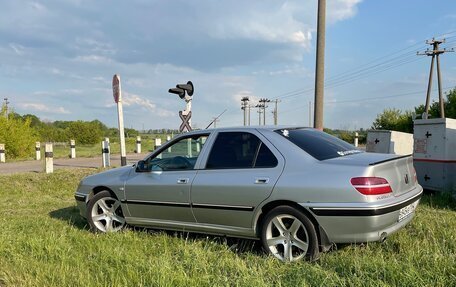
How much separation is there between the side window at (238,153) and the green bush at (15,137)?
2431 centimetres

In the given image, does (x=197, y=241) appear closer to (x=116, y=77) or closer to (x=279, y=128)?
(x=279, y=128)

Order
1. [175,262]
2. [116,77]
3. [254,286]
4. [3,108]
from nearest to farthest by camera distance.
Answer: [254,286] → [175,262] → [116,77] → [3,108]

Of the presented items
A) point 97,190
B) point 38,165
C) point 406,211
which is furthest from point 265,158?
point 38,165

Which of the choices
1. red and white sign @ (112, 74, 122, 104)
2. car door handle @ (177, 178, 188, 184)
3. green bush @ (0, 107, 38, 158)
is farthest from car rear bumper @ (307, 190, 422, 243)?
green bush @ (0, 107, 38, 158)

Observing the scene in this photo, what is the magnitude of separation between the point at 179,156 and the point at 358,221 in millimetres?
2601

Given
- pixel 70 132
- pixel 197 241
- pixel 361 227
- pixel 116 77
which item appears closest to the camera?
pixel 361 227

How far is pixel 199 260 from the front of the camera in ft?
14.5

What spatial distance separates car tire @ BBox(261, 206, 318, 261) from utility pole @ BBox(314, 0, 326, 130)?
698cm

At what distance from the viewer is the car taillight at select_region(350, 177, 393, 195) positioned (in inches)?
163

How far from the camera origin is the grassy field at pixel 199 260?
3.67m

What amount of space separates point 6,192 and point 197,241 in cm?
728

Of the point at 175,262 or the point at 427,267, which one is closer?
the point at 427,267

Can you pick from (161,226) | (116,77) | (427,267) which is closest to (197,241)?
(161,226)

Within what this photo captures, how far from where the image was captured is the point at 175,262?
444 cm
